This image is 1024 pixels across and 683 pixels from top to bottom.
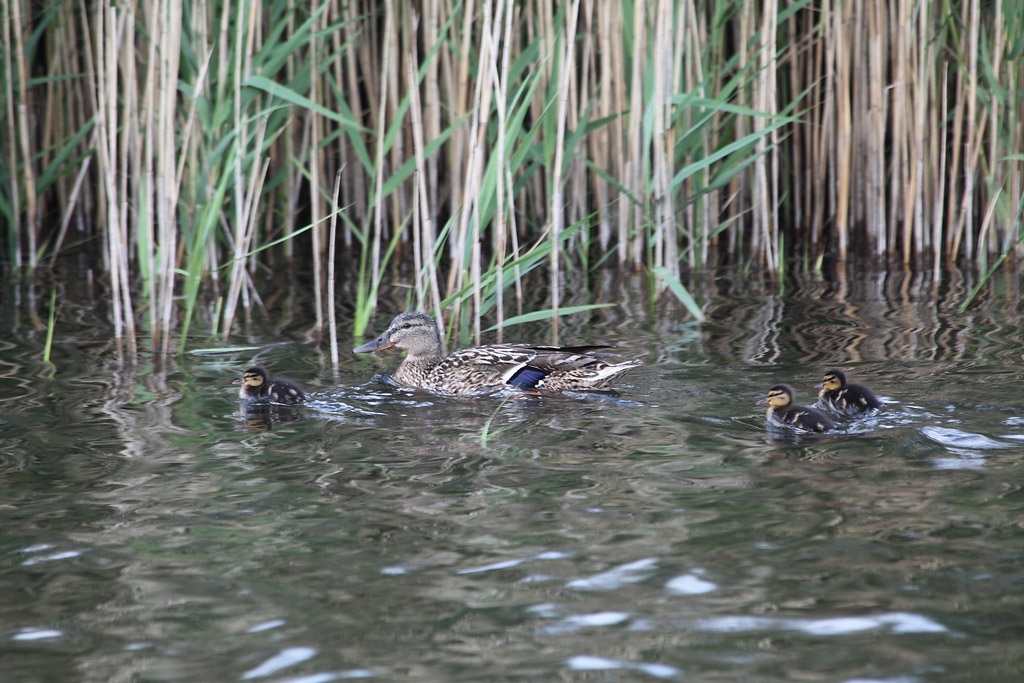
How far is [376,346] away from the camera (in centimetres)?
650

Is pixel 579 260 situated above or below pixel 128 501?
above

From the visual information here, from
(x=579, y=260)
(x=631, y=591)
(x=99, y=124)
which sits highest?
(x=99, y=124)

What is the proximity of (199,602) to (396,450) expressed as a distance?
1.55 m

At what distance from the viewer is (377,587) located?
349 centimetres

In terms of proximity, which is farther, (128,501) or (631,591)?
(128,501)

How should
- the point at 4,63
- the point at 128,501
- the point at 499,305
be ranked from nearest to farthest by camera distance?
the point at 128,501 → the point at 499,305 → the point at 4,63

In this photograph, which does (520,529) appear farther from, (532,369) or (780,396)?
(532,369)

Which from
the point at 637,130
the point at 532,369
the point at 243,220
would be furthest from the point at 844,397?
the point at 243,220

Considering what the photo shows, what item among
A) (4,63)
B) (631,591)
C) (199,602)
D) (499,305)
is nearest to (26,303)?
(4,63)

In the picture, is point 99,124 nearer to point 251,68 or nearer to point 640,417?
point 251,68

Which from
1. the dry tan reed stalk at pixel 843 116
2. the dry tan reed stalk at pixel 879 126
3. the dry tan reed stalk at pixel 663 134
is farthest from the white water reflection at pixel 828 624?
the dry tan reed stalk at pixel 843 116

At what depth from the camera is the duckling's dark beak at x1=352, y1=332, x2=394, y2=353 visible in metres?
6.46

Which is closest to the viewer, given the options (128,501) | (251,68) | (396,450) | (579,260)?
(128,501)

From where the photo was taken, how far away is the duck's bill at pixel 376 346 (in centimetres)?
646
